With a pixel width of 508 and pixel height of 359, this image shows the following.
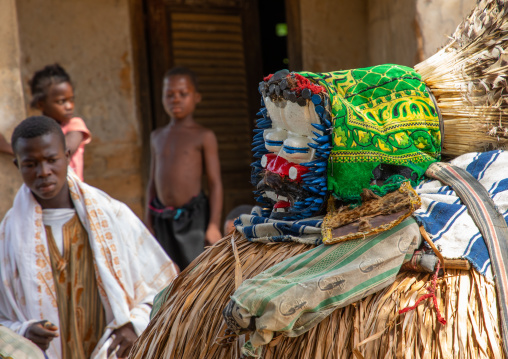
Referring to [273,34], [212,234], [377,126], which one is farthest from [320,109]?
[273,34]

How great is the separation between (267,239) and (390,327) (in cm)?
43

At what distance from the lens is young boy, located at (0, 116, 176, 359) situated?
2.70 metres

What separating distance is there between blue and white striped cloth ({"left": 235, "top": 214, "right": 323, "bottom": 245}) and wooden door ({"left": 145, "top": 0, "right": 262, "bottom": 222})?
3.73 meters

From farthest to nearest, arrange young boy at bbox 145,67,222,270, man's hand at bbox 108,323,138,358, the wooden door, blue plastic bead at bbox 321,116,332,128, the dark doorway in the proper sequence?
the dark doorway < the wooden door < young boy at bbox 145,67,222,270 < man's hand at bbox 108,323,138,358 < blue plastic bead at bbox 321,116,332,128

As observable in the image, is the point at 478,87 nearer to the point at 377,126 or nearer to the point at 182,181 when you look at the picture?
the point at 377,126

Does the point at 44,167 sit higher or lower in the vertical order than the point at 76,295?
higher

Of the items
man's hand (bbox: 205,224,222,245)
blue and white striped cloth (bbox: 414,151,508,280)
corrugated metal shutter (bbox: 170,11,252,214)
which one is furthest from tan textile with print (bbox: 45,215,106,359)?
corrugated metal shutter (bbox: 170,11,252,214)

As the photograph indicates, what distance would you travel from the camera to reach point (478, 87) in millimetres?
1761

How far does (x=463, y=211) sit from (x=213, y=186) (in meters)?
3.07

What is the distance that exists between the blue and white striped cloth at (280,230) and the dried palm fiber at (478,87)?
49cm

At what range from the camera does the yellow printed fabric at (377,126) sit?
1.57 meters

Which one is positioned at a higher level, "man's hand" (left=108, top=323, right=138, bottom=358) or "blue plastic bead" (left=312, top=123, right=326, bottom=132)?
"blue plastic bead" (left=312, top=123, right=326, bottom=132)

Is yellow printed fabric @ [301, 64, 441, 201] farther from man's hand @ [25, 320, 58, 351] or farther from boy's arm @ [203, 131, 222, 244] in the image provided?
boy's arm @ [203, 131, 222, 244]

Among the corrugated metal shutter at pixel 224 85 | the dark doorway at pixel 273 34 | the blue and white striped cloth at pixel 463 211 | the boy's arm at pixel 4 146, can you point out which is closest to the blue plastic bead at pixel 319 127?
the blue and white striped cloth at pixel 463 211
